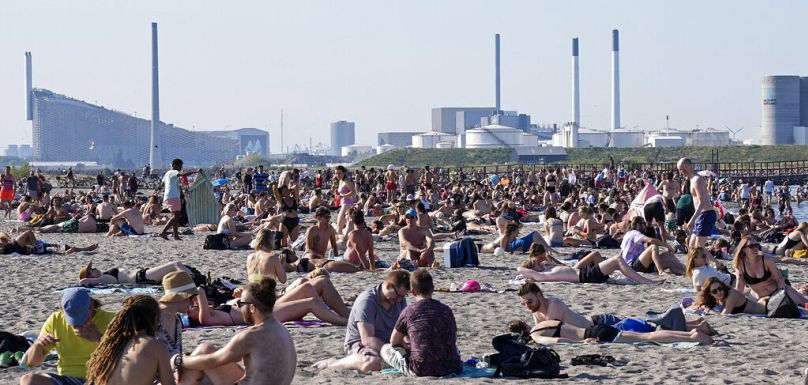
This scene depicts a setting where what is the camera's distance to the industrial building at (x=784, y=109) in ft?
391

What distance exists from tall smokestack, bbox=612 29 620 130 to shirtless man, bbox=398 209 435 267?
135391mm

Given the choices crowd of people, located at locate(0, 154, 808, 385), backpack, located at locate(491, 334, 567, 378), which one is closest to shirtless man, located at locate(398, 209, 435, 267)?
crowd of people, located at locate(0, 154, 808, 385)

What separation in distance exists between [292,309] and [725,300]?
322 cm

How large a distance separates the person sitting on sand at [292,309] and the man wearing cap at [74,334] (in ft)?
7.88

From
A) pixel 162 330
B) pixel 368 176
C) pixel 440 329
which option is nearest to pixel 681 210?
pixel 440 329

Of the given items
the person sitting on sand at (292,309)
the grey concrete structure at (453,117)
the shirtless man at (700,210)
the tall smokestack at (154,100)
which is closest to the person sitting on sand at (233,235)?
the shirtless man at (700,210)

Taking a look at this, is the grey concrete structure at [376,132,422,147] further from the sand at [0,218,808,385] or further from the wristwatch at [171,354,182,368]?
the wristwatch at [171,354,182,368]

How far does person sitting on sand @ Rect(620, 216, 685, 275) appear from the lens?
40.0 feet

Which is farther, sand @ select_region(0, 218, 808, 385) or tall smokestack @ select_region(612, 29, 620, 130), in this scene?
tall smokestack @ select_region(612, 29, 620, 130)

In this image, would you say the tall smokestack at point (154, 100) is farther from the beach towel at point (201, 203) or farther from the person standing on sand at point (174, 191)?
the person standing on sand at point (174, 191)

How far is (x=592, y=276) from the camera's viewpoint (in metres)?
11.4

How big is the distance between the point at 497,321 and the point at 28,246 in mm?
7015

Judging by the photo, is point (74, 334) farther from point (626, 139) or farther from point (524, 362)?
point (626, 139)

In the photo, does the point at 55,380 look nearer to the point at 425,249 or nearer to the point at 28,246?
the point at 425,249
